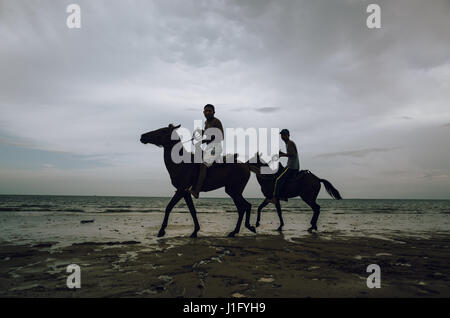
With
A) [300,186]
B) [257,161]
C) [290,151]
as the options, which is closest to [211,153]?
[257,161]

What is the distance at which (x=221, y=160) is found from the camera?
25.9 feet

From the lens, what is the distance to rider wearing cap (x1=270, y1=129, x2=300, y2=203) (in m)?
9.23

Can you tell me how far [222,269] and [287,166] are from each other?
19.6 ft

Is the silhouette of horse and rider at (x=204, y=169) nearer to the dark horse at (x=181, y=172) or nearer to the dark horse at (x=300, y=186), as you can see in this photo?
the dark horse at (x=181, y=172)

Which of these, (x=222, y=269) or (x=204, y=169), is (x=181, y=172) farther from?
(x=222, y=269)

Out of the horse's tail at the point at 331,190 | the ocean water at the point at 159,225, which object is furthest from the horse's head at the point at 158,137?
the horse's tail at the point at 331,190

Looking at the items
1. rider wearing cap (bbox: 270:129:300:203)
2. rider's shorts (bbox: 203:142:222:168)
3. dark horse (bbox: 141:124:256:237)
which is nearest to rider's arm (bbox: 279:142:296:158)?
rider wearing cap (bbox: 270:129:300:203)

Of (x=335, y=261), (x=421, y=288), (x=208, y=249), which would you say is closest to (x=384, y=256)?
(x=335, y=261)

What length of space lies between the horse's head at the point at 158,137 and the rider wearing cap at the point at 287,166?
420 centimetres

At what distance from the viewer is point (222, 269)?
13.4 feet

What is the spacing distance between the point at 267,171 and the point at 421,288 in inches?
256
